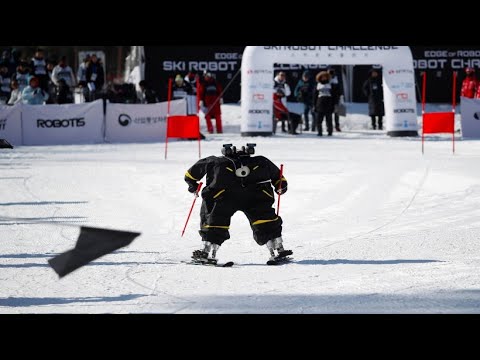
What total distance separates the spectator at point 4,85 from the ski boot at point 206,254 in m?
17.2

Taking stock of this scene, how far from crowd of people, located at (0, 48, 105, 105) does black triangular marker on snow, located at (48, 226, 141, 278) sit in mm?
Answer: 18018

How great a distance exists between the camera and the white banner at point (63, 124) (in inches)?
987

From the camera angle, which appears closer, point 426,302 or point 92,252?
point 92,252

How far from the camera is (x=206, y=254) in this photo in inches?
442

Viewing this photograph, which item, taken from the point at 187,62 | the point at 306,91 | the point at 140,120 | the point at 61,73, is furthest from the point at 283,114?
the point at 61,73

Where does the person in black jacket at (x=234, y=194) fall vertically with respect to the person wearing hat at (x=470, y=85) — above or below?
below

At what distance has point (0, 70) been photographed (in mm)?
27250

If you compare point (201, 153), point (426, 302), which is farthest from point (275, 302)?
point (201, 153)

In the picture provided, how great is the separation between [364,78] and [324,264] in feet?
66.2

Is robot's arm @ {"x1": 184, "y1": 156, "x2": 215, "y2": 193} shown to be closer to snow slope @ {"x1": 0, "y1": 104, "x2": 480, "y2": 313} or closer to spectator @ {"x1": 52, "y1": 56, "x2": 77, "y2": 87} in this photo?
snow slope @ {"x1": 0, "y1": 104, "x2": 480, "y2": 313}

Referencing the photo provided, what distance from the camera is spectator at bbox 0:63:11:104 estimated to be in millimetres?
27297

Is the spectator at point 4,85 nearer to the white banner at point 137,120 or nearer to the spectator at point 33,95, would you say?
the spectator at point 33,95

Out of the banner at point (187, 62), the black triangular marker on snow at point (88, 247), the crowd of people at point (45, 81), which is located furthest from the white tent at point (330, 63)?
the black triangular marker on snow at point (88, 247)

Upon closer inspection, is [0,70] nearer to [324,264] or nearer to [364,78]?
[364,78]
